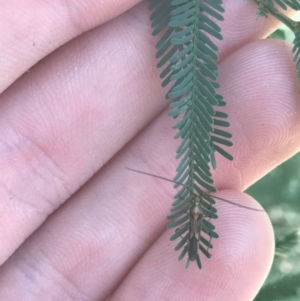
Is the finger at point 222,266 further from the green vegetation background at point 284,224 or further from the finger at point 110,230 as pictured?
the green vegetation background at point 284,224

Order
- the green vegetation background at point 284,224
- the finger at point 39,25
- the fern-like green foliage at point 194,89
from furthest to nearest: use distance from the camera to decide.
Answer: the green vegetation background at point 284,224, the finger at point 39,25, the fern-like green foliage at point 194,89

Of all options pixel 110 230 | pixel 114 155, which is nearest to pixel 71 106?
pixel 114 155

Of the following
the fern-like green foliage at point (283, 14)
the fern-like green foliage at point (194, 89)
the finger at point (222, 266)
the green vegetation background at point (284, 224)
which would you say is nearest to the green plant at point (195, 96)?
the fern-like green foliage at point (194, 89)

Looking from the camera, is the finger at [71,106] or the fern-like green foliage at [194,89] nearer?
the fern-like green foliage at [194,89]

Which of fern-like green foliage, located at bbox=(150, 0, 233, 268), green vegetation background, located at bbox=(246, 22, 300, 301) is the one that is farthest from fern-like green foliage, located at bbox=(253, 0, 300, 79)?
green vegetation background, located at bbox=(246, 22, 300, 301)

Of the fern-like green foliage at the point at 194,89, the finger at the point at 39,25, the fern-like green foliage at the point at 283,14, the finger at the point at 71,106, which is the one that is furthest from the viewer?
the finger at the point at 71,106

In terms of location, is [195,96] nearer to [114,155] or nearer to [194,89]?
[194,89]
